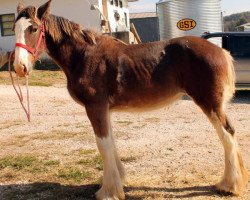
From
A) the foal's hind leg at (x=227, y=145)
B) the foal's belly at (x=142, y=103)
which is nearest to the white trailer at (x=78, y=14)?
the foal's belly at (x=142, y=103)

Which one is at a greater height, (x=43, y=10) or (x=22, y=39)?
(x=43, y=10)

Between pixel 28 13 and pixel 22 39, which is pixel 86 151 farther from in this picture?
pixel 28 13

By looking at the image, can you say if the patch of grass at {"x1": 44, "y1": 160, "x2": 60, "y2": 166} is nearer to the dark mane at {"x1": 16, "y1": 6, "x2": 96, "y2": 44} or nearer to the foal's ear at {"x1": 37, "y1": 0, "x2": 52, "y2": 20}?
the dark mane at {"x1": 16, "y1": 6, "x2": 96, "y2": 44}

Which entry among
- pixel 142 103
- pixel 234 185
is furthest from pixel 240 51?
pixel 142 103

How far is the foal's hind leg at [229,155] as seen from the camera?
4535 millimetres

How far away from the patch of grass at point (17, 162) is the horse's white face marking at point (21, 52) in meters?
2.27

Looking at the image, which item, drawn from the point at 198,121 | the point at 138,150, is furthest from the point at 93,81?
the point at 198,121

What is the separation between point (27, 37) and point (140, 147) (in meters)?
3.19

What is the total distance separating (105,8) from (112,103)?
19397 mm

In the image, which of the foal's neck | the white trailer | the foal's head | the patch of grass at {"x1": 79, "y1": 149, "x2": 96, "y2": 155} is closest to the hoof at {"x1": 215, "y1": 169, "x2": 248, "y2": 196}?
the foal's neck

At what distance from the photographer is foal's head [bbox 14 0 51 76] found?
165 inches

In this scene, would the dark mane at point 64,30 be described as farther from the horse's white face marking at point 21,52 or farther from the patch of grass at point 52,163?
the patch of grass at point 52,163

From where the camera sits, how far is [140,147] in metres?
6.77

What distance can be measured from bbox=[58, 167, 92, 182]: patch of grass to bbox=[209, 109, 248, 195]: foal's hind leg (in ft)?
6.25
